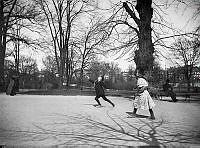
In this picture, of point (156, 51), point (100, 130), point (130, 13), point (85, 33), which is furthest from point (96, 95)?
point (130, 13)

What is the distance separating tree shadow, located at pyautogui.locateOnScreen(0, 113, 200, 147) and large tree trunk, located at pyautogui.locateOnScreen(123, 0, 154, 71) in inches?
32.3

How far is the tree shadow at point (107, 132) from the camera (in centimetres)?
212

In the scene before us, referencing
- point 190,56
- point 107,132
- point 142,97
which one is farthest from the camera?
point 142,97

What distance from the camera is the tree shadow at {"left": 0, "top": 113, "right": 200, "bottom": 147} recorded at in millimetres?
2123

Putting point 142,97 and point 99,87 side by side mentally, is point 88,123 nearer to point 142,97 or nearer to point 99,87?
point 99,87

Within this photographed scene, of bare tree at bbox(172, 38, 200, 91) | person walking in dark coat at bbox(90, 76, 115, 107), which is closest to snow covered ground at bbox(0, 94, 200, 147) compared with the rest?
person walking in dark coat at bbox(90, 76, 115, 107)

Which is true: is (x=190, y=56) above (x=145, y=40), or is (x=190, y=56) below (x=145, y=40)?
below

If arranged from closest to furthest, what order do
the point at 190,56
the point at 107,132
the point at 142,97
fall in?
1. the point at 190,56
2. the point at 107,132
3. the point at 142,97

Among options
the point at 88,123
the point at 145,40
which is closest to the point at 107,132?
the point at 88,123

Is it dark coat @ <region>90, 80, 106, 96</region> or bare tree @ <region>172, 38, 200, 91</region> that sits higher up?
bare tree @ <region>172, 38, 200, 91</region>

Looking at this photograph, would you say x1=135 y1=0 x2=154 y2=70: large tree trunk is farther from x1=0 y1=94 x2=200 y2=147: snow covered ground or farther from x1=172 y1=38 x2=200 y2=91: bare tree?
x1=0 y1=94 x2=200 y2=147: snow covered ground

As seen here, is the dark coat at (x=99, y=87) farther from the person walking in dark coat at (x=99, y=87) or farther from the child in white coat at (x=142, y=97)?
the child in white coat at (x=142, y=97)

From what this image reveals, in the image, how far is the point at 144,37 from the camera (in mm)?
2576

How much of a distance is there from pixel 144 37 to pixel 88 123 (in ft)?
4.77
